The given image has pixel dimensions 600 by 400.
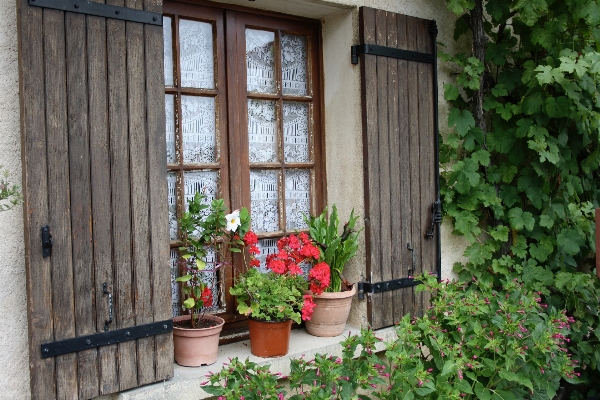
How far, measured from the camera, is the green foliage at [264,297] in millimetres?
2826

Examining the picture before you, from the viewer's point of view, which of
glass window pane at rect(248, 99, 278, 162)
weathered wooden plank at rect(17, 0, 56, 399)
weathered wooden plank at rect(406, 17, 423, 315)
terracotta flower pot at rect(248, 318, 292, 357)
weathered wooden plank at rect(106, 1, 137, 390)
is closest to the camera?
weathered wooden plank at rect(17, 0, 56, 399)

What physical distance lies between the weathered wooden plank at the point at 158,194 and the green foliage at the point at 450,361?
284 millimetres

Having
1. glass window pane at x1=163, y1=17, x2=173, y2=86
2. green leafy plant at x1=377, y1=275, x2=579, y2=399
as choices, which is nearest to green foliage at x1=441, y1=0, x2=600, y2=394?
green leafy plant at x1=377, y1=275, x2=579, y2=399

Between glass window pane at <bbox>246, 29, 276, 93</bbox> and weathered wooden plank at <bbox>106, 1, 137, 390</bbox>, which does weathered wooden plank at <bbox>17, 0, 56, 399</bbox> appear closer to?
weathered wooden plank at <bbox>106, 1, 137, 390</bbox>

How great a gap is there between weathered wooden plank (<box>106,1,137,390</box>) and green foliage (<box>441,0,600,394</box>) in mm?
1963

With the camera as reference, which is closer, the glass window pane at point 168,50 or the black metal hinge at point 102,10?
the black metal hinge at point 102,10

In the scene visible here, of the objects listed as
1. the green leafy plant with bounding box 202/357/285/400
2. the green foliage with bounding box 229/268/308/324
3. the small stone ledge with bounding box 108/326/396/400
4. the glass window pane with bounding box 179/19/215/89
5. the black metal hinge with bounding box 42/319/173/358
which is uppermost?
the glass window pane with bounding box 179/19/215/89

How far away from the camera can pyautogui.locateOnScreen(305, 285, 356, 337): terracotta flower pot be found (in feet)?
10.4

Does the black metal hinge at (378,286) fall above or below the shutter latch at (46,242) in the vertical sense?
below

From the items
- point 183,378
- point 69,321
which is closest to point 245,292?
point 183,378

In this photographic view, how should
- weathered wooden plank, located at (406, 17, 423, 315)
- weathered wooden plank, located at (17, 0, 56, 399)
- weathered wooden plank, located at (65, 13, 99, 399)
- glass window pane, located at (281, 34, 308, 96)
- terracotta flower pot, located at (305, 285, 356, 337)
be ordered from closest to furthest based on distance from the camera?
1. weathered wooden plank, located at (17, 0, 56, 399)
2. weathered wooden plank, located at (65, 13, 99, 399)
3. terracotta flower pot, located at (305, 285, 356, 337)
4. glass window pane, located at (281, 34, 308, 96)
5. weathered wooden plank, located at (406, 17, 423, 315)

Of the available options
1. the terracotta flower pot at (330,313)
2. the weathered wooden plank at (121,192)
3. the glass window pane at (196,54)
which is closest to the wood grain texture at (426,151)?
the terracotta flower pot at (330,313)

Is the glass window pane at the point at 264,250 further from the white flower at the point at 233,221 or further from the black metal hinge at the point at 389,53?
the black metal hinge at the point at 389,53

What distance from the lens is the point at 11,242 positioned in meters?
2.33
